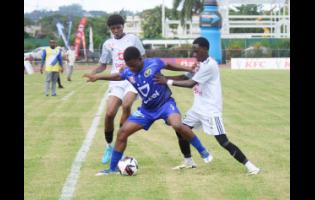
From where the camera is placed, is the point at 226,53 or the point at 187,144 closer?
the point at 187,144

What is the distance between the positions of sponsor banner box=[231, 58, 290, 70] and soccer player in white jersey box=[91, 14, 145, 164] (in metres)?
44.5

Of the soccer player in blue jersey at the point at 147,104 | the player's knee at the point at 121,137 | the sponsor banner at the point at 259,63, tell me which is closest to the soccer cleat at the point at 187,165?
the soccer player in blue jersey at the point at 147,104

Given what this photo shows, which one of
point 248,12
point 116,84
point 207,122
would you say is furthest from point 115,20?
point 248,12

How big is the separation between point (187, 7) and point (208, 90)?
8275 centimetres

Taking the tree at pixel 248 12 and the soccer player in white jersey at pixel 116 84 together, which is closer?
the soccer player in white jersey at pixel 116 84

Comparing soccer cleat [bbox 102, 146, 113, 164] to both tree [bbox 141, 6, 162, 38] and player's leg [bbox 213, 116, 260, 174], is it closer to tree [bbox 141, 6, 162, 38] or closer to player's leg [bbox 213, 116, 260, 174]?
player's leg [bbox 213, 116, 260, 174]

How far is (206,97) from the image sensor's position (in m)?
10.3

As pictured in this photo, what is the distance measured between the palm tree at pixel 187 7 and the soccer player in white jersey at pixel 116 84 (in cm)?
8050

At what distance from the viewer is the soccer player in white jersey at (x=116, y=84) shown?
37.5 ft

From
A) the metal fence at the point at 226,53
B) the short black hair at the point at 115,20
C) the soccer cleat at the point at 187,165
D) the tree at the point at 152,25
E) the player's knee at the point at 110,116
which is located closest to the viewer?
the soccer cleat at the point at 187,165

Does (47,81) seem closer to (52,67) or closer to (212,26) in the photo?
(52,67)

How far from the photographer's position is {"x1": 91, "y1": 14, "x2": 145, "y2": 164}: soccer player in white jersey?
1144 cm

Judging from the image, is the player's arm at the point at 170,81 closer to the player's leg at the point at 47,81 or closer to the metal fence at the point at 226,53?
the player's leg at the point at 47,81
